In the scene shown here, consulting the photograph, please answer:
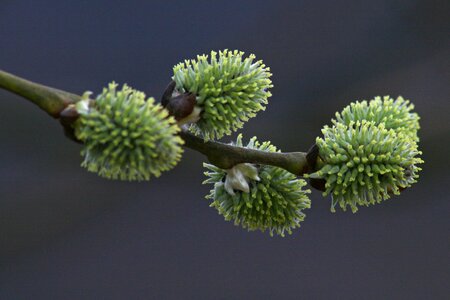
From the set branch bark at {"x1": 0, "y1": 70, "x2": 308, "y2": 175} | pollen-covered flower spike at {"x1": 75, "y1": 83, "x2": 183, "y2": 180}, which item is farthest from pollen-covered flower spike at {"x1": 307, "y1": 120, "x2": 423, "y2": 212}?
pollen-covered flower spike at {"x1": 75, "y1": 83, "x2": 183, "y2": 180}

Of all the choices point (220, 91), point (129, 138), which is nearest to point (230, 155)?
point (220, 91)

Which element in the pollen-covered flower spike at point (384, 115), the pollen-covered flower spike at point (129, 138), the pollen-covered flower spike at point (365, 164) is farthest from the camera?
the pollen-covered flower spike at point (384, 115)

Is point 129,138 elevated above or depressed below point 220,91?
below

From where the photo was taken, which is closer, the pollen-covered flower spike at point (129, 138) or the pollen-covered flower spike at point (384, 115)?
the pollen-covered flower spike at point (129, 138)

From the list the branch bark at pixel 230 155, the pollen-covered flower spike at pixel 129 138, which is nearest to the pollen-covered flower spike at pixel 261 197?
the branch bark at pixel 230 155

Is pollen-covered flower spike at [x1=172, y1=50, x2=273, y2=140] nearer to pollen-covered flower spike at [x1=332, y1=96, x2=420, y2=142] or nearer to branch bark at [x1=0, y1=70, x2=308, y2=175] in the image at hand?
branch bark at [x1=0, y1=70, x2=308, y2=175]

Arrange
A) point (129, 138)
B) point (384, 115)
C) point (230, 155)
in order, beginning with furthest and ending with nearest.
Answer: point (384, 115) → point (230, 155) → point (129, 138)

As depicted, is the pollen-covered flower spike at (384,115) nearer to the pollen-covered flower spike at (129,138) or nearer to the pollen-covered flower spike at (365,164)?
the pollen-covered flower spike at (365,164)

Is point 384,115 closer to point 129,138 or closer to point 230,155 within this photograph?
point 230,155
